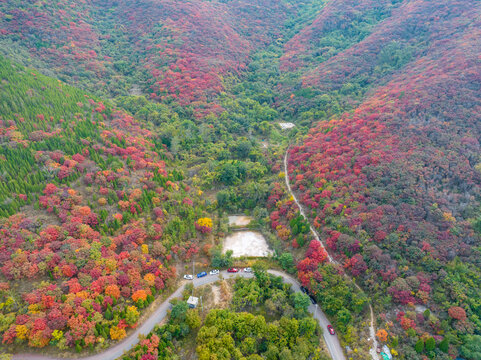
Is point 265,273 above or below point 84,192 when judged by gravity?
below

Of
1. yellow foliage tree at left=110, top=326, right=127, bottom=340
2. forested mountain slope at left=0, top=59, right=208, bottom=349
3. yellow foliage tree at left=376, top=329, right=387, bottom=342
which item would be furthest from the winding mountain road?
yellow foliage tree at left=110, top=326, right=127, bottom=340

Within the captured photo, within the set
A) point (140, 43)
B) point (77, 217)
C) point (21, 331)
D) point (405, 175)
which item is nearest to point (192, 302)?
point (21, 331)

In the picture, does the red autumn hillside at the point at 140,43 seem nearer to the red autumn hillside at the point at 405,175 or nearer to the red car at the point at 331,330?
the red autumn hillside at the point at 405,175

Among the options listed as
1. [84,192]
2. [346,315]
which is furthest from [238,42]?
[346,315]

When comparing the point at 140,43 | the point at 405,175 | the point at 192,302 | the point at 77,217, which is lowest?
the point at 192,302

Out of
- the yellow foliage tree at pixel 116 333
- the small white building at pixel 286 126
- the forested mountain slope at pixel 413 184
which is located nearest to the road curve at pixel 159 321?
the yellow foliage tree at pixel 116 333

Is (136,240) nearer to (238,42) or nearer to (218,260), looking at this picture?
(218,260)

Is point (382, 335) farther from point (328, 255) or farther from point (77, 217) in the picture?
point (77, 217)

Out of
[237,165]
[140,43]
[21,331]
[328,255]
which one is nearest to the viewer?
[21,331]
